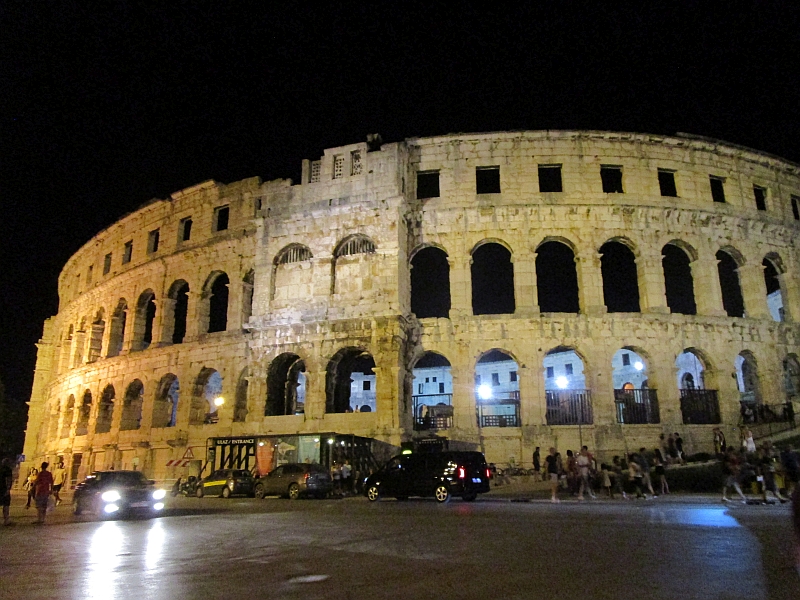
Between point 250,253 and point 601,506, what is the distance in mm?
20289

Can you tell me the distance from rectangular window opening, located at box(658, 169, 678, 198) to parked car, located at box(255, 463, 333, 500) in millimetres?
20951

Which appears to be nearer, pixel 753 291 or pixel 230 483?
pixel 230 483

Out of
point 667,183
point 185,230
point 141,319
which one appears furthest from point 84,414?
point 667,183

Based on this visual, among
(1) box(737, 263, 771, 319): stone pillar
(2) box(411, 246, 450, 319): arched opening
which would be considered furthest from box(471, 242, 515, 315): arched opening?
(1) box(737, 263, 771, 319): stone pillar

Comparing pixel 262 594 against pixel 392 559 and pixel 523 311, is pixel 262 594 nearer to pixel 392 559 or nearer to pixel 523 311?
pixel 392 559

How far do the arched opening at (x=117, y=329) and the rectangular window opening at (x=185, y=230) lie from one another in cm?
546

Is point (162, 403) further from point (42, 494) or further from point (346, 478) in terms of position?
point (42, 494)

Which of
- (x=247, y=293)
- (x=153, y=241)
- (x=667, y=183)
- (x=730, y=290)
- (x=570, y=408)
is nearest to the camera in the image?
(x=570, y=408)

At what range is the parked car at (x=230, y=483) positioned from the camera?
21062 millimetres

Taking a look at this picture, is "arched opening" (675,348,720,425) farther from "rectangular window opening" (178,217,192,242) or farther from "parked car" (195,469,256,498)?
"rectangular window opening" (178,217,192,242)

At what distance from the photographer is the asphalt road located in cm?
529

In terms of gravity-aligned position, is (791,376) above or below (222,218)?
below

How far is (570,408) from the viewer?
23453 mm

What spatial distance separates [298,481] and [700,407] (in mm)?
16922
